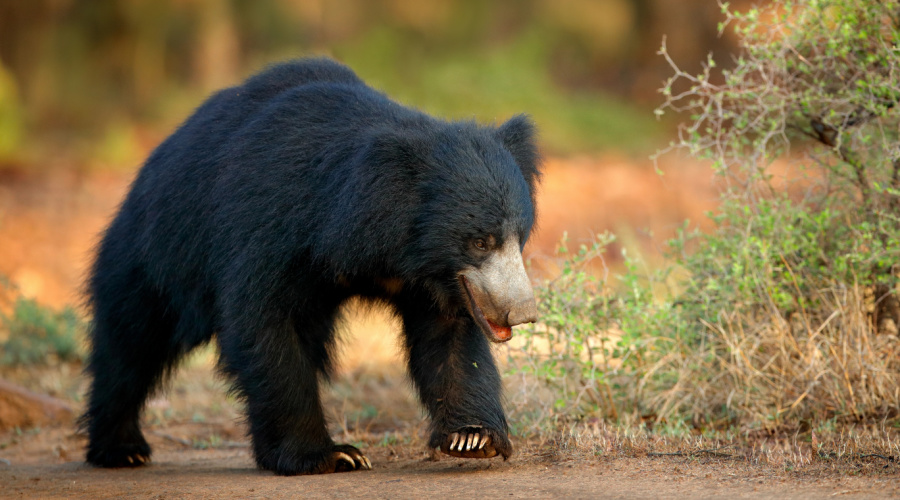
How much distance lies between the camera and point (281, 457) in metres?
3.83

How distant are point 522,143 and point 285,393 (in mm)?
1323

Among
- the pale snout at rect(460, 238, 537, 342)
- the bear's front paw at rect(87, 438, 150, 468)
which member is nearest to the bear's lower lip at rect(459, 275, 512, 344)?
the pale snout at rect(460, 238, 537, 342)

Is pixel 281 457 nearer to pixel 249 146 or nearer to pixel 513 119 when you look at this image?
pixel 249 146

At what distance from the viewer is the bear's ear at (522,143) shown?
381 cm

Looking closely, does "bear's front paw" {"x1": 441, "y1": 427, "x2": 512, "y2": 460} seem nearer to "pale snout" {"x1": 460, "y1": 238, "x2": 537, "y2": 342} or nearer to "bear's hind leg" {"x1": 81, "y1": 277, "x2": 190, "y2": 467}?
"pale snout" {"x1": 460, "y1": 238, "x2": 537, "y2": 342}

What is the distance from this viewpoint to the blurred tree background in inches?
582

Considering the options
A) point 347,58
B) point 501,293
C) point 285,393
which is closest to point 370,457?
point 285,393

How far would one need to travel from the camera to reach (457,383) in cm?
381

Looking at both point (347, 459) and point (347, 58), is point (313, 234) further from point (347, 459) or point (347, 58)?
point (347, 58)

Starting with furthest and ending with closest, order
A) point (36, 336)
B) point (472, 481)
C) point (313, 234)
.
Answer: point (36, 336), point (313, 234), point (472, 481)

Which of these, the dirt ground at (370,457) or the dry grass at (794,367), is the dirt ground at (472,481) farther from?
the dry grass at (794,367)

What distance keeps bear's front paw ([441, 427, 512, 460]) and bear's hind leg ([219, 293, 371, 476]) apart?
411 mm

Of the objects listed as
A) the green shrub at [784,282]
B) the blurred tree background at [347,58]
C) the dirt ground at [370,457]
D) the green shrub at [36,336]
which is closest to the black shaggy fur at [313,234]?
the dirt ground at [370,457]

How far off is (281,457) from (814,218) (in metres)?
2.62
